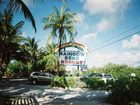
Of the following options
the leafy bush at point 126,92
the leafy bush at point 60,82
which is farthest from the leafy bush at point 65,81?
the leafy bush at point 126,92

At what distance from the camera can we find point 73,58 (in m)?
26.2

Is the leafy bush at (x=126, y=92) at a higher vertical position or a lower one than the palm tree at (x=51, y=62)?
lower

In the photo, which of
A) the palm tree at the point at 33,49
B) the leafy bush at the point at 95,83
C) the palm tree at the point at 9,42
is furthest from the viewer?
the palm tree at the point at 33,49

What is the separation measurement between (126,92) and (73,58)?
1344 cm

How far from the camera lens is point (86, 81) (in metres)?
25.6

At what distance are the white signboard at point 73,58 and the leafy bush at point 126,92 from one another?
38.2 feet

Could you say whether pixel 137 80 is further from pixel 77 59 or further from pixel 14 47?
pixel 14 47

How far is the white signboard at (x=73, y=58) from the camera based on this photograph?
85.6ft

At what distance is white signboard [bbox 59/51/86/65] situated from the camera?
26078 millimetres

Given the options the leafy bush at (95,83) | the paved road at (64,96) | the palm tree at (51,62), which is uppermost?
the palm tree at (51,62)

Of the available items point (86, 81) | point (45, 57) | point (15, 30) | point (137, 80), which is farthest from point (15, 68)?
point (137, 80)

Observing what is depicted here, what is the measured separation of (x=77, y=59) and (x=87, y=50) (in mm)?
2173

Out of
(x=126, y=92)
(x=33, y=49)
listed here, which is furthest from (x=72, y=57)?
(x=33, y=49)

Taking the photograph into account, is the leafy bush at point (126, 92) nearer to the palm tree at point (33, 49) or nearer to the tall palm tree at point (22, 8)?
the tall palm tree at point (22, 8)
